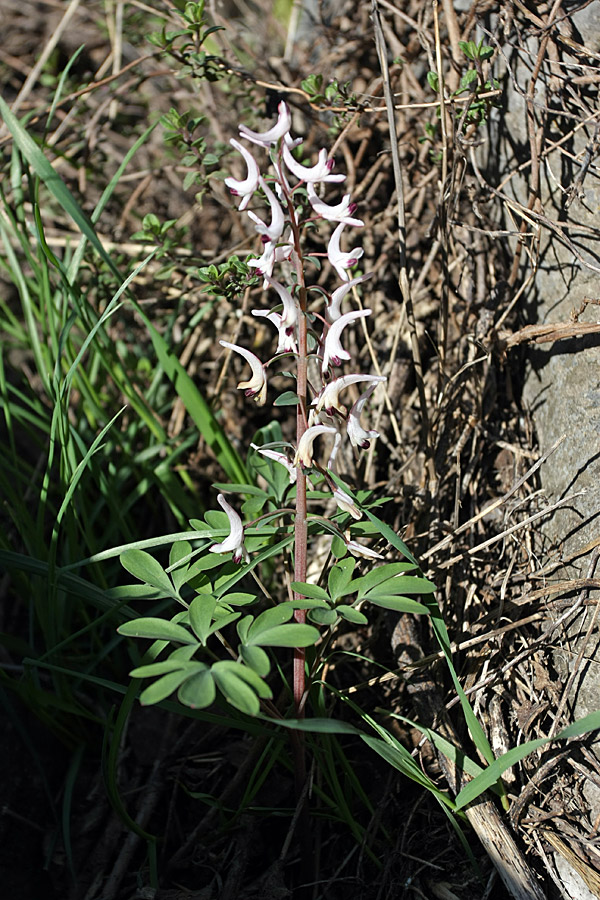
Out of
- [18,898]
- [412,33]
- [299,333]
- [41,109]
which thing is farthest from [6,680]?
[412,33]

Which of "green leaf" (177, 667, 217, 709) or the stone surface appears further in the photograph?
the stone surface

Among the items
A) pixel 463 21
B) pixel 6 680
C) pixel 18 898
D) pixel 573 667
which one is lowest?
pixel 18 898

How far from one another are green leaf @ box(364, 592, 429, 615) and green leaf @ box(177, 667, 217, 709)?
1.11 feet

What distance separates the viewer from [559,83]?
1.78 metres

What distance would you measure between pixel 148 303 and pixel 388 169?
0.91 metres

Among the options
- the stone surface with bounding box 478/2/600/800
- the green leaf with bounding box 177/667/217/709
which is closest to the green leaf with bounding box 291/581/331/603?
the green leaf with bounding box 177/667/217/709

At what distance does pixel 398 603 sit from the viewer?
1291 mm

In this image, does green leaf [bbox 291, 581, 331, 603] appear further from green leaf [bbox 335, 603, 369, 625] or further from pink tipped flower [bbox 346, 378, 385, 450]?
pink tipped flower [bbox 346, 378, 385, 450]

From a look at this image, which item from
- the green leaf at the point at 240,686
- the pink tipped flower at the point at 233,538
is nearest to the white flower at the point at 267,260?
the pink tipped flower at the point at 233,538

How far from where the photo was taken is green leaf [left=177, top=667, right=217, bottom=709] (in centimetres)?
108

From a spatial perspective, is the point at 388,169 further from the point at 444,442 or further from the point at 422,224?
the point at 444,442

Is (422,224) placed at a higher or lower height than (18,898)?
higher

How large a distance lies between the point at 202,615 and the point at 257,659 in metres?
0.15

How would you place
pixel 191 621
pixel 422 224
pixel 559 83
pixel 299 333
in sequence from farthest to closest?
pixel 422 224 < pixel 559 83 < pixel 299 333 < pixel 191 621
